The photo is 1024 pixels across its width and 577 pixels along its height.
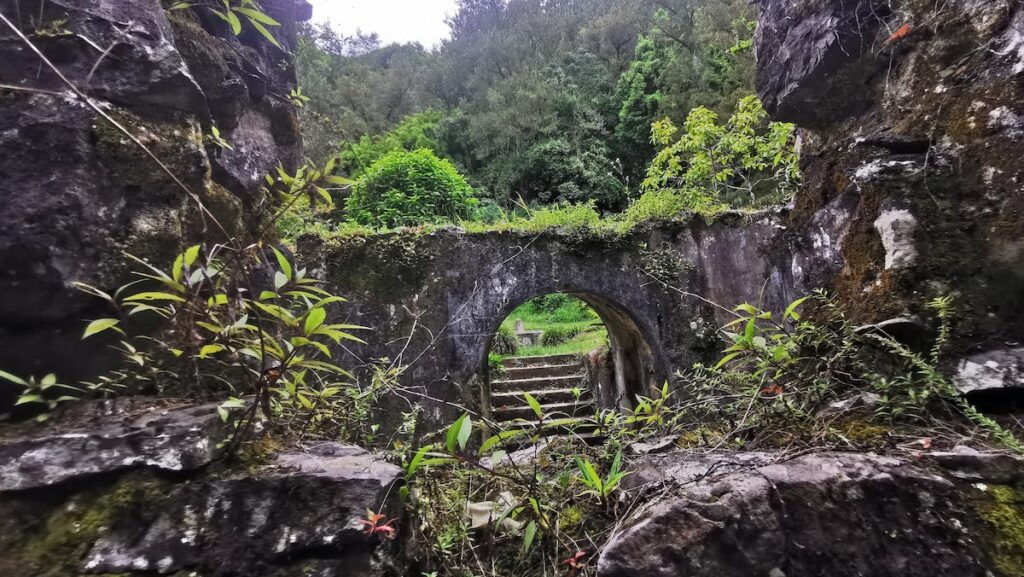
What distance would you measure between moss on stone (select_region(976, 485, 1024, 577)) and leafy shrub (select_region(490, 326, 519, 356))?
36.3 ft

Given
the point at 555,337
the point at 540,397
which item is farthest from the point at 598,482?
the point at 555,337

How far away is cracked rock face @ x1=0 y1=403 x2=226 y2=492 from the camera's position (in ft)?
3.85

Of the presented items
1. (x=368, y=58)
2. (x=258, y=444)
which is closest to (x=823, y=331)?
(x=258, y=444)

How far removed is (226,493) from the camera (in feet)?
4.11

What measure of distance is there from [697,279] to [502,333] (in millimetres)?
7065

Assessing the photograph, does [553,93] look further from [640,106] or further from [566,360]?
[566,360]

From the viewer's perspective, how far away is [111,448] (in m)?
1.25

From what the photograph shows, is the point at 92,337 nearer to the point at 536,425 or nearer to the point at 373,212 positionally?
the point at 536,425

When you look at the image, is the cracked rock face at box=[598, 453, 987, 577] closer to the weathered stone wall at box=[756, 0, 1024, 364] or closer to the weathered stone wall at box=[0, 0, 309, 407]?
the weathered stone wall at box=[756, 0, 1024, 364]

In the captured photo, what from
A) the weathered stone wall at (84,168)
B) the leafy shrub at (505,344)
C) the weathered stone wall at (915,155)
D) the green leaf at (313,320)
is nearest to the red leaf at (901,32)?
the weathered stone wall at (915,155)

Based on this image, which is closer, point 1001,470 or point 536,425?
point 1001,470

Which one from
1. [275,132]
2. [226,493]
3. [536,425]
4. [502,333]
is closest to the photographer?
[226,493]

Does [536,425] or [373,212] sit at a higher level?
[373,212]

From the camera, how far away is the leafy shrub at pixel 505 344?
40.2ft
